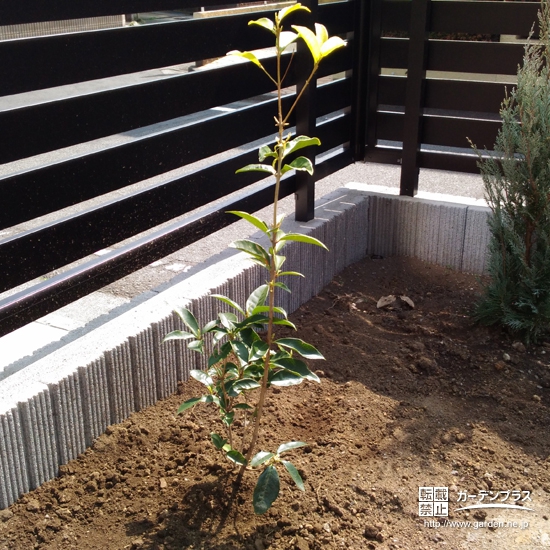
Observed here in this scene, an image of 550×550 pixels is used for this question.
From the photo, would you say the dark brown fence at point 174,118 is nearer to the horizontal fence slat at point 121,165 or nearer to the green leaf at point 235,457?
the horizontal fence slat at point 121,165

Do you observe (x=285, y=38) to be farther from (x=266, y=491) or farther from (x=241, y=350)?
(x=266, y=491)

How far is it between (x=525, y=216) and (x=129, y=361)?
7.56 ft

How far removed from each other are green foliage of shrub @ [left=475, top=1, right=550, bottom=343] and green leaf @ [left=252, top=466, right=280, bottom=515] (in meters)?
2.04

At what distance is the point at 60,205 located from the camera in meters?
2.91

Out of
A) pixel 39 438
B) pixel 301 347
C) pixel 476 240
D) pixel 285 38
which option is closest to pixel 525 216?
pixel 476 240

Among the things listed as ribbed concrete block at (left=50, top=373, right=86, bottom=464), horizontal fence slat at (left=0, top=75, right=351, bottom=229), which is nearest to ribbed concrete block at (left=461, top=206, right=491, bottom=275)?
horizontal fence slat at (left=0, top=75, right=351, bottom=229)

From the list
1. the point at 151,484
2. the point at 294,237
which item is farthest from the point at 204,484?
the point at 294,237

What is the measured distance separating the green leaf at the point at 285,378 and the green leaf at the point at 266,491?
0.28 meters

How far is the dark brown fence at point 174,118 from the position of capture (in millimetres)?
2750

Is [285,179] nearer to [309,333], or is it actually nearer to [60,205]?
[309,333]

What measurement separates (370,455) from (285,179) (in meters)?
2.14

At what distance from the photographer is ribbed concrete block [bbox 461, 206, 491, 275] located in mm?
4676

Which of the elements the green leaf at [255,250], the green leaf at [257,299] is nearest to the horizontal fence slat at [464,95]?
the green leaf at [257,299]

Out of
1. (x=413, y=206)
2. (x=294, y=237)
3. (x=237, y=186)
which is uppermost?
(x=294, y=237)
